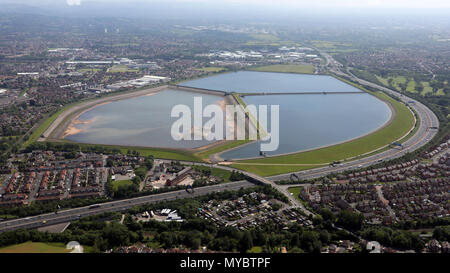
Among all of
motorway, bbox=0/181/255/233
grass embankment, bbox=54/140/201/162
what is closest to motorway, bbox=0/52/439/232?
motorway, bbox=0/181/255/233

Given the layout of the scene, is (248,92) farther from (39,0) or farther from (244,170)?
(39,0)

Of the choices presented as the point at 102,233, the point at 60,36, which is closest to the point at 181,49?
the point at 60,36

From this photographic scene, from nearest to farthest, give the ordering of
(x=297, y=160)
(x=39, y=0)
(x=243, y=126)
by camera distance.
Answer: (x=297, y=160) → (x=243, y=126) → (x=39, y=0)

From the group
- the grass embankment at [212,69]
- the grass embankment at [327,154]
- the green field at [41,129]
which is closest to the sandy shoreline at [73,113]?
the green field at [41,129]

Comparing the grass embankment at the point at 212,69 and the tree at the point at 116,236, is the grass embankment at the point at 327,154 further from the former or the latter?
the grass embankment at the point at 212,69

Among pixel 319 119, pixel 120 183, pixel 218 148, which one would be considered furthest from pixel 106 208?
pixel 319 119

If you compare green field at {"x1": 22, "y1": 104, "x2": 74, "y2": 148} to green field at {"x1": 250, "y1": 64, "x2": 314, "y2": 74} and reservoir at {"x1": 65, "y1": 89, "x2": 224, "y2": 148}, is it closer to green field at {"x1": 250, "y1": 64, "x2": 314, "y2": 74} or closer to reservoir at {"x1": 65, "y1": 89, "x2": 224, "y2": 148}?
reservoir at {"x1": 65, "y1": 89, "x2": 224, "y2": 148}

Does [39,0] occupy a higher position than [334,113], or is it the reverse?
[39,0]

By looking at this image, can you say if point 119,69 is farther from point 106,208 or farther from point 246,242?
point 246,242
